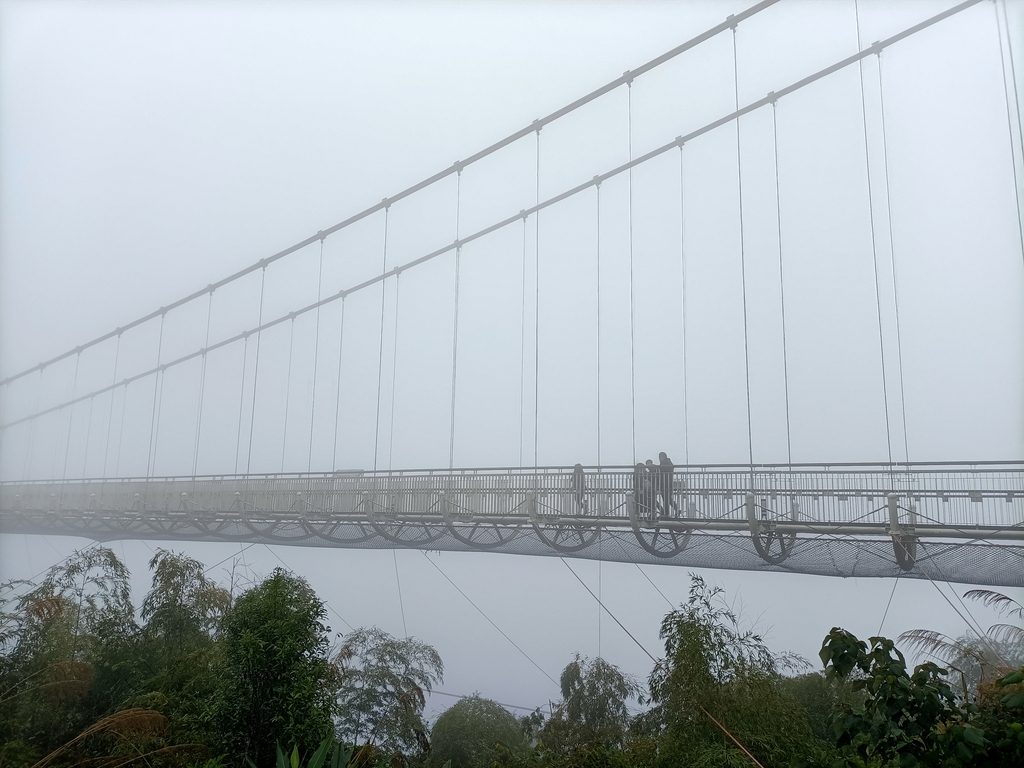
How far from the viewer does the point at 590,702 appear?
1220 cm

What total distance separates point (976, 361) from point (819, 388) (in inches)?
92.1

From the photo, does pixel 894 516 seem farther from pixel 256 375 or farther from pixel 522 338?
pixel 256 375

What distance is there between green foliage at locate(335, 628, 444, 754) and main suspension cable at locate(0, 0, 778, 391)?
904cm

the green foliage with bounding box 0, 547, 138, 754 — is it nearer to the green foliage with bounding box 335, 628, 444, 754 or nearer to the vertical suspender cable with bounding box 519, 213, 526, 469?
the green foliage with bounding box 335, 628, 444, 754

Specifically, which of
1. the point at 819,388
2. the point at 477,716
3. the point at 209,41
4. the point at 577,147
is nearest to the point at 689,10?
the point at 577,147

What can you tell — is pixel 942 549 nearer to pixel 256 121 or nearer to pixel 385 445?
pixel 385 445

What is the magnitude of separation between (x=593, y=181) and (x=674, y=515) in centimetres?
786

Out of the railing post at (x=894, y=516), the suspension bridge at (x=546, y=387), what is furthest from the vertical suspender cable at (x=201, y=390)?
the railing post at (x=894, y=516)

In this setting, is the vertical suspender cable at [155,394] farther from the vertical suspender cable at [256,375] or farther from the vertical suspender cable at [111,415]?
the vertical suspender cable at [256,375]

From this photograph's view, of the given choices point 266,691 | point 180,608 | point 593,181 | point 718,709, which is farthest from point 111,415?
point 718,709

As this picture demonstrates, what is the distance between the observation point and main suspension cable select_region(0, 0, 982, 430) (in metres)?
11.2

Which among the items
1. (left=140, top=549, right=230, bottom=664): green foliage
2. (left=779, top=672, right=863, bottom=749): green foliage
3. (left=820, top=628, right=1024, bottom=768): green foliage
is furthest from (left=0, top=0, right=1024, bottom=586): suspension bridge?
(left=820, top=628, right=1024, bottom=768): green foliage

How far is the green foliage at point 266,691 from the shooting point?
20.9 ft

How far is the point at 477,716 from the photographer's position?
12000 mm
